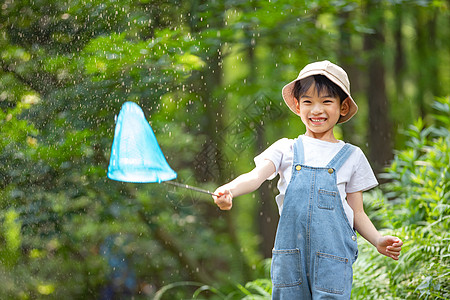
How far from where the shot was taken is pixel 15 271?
5922 mm

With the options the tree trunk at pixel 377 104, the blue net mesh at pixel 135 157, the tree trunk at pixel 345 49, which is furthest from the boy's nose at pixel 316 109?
the tree trunk at pixel 377 104

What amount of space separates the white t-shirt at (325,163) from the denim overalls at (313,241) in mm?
48

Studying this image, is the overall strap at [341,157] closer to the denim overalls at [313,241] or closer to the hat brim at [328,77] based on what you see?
the denim overalls at [313,241]

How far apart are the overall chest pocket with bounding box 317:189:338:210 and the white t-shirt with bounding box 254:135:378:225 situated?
0.08 m

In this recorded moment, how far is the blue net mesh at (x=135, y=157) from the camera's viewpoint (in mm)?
2252

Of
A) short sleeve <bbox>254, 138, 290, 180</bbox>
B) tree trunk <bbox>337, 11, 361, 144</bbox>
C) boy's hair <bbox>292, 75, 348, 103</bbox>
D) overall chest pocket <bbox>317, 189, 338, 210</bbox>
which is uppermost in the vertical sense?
boy's hair <bbox>292, 75, 348, 103</bbox>

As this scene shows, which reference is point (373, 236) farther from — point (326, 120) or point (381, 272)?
point (381, 272)

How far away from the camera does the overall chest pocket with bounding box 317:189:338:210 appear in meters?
2.25

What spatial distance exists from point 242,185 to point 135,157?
1.43ft

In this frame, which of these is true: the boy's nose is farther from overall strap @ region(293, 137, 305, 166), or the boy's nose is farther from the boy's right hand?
the boy's right hand

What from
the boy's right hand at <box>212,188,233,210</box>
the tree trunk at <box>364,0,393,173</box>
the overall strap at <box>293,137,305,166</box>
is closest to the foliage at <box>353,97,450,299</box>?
the overall strap at <box>293,137,305,166</box>

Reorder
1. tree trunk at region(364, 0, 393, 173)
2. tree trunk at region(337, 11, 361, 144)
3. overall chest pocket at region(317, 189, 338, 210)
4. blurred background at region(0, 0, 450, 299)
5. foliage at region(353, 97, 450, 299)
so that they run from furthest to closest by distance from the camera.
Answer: tree trunk at region(364, 0, 393, 173) → tree trunk at region(337, 11, 361, 144) → blurred background at region(0, 0, 450, 299) → foliage at region(353, 97, 450, 299) → overall chest pocket at region(317, 189, 338, 210)

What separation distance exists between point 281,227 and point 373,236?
401 mm

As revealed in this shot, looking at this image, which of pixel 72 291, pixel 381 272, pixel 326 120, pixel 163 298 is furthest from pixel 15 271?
pixel 326 120
